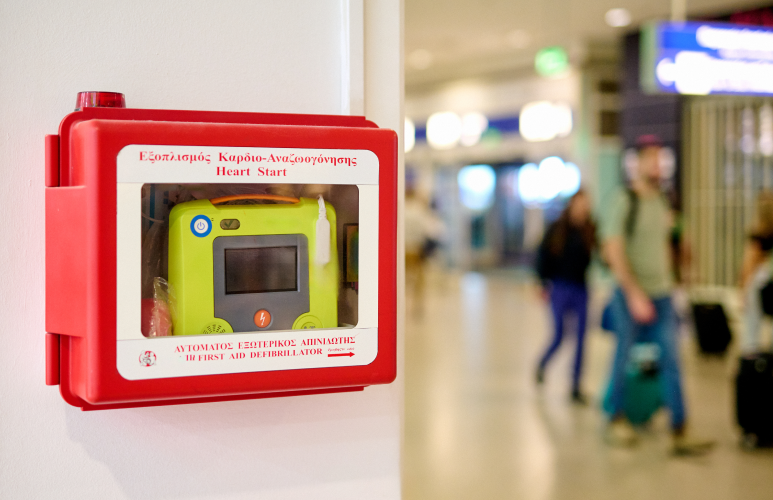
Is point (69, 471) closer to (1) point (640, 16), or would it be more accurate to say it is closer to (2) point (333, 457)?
(2) point (333, 457)

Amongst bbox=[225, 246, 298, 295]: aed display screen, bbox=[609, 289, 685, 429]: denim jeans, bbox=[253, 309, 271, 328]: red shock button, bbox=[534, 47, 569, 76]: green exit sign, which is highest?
bbox=[534, 47, 569, 76]: green exit sign

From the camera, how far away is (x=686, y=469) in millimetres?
3967

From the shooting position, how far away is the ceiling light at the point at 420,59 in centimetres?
1219

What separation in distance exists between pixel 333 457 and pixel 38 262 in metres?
0.61

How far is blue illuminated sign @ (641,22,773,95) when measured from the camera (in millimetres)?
3904

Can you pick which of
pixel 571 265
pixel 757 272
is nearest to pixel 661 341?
pixel 571 265

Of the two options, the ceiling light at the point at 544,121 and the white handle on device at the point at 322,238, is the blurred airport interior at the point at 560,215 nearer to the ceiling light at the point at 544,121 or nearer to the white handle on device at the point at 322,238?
the ceiling light at the point at 544,121

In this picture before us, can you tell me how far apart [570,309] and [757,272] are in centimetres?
147

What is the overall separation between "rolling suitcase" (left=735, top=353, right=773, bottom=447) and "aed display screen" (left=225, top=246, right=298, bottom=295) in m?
4.10

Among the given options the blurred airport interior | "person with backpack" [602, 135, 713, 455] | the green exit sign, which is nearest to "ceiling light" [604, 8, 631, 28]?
the blurred airport interior

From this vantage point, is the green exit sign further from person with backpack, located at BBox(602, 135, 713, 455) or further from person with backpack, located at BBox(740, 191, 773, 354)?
person with backpack, located at BBox(602, 135, 713, 455)

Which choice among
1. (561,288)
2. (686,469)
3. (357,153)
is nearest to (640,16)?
(561,288)

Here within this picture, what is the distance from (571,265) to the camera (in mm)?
5375

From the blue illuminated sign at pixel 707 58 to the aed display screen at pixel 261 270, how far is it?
3353 mm
